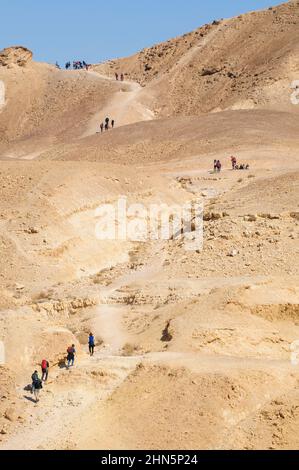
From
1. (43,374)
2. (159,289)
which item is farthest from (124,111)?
(43,374)

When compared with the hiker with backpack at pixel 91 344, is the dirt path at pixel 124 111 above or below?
above

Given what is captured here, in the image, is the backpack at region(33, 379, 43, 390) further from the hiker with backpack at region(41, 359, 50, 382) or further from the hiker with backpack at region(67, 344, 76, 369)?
the hiker with backpack at region(67, 344, 76, 369)

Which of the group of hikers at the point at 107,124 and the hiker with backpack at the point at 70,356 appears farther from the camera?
the group of hikers at the point at 107,124

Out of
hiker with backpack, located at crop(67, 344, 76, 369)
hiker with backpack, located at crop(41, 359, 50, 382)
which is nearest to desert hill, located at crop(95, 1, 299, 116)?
hiker with backpack, located at crop(67, 344, 76, 369)

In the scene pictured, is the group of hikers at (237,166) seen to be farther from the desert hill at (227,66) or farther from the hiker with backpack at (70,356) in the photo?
the hiker with backpack at (70,356)

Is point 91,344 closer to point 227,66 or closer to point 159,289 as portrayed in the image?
point 159,289
